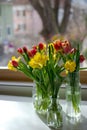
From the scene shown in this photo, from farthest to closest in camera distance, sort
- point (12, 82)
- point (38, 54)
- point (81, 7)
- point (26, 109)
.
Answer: point (12, 82), point (81, 7), point (26, 109), point (38, 54)

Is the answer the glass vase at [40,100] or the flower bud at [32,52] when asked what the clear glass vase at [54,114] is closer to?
the glass vase at [40,100]

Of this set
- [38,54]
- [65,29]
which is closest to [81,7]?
[65,29]

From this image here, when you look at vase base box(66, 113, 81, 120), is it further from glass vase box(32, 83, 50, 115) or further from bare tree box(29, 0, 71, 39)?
bare tree box(29, 0, 71, 39)

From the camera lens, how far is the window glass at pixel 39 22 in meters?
1.40

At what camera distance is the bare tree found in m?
1.41

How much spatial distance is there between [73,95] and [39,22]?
0.57 meters

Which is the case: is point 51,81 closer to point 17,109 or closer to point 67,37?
point 17,109

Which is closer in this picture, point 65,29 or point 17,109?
point 17,109

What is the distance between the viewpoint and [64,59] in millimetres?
1019

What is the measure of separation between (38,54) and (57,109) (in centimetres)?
22

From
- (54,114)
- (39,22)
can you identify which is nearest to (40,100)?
(54,114)

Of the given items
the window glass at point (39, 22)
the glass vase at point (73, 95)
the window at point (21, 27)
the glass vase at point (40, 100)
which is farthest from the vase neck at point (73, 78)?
the window at point (21, 27)

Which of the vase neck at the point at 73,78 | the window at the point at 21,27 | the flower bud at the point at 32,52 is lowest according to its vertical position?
the vase neck at the point at 73,78

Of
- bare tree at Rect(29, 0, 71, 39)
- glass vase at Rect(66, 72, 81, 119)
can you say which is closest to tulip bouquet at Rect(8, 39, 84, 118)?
glass vase at Rect(66, 72, 81, 119)
